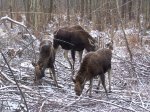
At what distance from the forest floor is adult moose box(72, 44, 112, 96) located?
0.98ft

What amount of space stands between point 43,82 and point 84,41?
205 cm

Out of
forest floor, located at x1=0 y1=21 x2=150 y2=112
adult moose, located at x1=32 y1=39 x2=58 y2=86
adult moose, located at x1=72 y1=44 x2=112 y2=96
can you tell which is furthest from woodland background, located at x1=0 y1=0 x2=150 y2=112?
adult moose, located at x1=72 y1=44 x2=112 y2=96

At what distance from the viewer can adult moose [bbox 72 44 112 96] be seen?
8.27 meters

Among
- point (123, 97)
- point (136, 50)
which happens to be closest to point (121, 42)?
point (136, 50)

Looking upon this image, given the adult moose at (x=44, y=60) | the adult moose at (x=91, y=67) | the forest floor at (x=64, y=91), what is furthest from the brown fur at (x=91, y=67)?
the adult moose at (x=44, y=60)

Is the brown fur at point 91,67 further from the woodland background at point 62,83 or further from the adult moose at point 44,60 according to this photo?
the adult moose at point 44,60

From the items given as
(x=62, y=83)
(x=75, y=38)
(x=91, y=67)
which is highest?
(x=75, y=38)

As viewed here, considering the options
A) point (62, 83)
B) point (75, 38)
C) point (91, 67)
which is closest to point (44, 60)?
point (62, 83)

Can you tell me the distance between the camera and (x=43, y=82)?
945cm

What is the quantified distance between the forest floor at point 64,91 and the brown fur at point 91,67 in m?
0.31

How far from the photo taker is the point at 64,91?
8.80 m

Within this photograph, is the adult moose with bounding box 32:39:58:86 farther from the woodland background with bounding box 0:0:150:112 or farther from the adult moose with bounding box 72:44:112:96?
the adult moose with bounding box 72:44:112:96

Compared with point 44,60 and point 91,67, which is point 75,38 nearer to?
point 44,60

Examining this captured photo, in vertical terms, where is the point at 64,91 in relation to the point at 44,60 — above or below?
below
